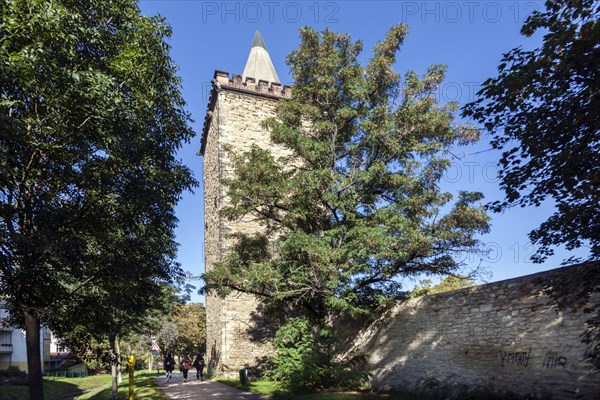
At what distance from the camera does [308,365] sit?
39.8 feet

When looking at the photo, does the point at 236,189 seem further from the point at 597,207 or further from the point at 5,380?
the point at 5,380

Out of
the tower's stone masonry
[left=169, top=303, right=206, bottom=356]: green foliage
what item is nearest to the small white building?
[left=169, top=303, right=206, bottom=356]: green foliage

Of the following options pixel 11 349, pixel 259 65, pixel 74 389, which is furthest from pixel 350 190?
pixel 11 349

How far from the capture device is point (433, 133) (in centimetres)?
1341

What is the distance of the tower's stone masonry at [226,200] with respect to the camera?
19.6 meters

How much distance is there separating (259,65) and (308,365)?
21.4m

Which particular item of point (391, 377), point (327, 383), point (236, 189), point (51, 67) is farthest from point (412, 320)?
point (51, 67)

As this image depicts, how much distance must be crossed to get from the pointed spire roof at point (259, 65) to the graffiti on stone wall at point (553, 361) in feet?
72.6

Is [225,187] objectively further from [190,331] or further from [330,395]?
[190,331]

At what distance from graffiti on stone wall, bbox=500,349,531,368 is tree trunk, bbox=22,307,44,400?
10.2 meters

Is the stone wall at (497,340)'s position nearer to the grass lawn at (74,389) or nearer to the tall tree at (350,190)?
the tall tree at (350,190)

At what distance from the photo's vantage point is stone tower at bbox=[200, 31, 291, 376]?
64.2 ft

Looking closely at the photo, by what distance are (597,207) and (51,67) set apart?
27.4 feet

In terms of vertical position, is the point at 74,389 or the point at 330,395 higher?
the point at 330,395
